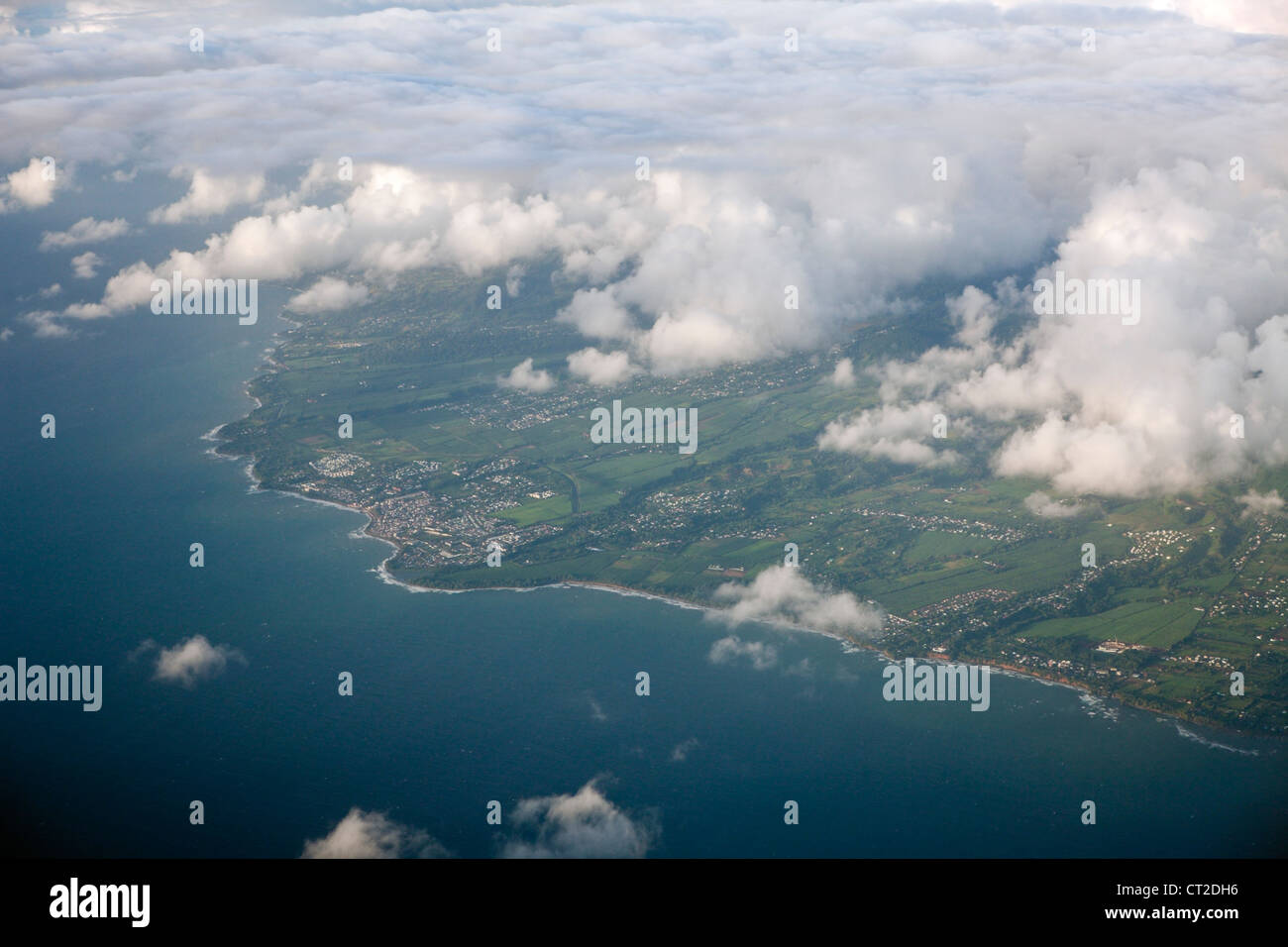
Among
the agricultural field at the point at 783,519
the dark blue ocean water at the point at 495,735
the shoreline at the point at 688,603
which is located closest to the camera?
the dark blue ocean water at the point at 495,735

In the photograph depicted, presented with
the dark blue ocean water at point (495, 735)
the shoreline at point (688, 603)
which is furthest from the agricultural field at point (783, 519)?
the dark blue ocean water at point (495, 735)

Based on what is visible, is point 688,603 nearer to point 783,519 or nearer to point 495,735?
point 783,519

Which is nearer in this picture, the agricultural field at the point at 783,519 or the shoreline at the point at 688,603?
the shoreline at the point at 688,603

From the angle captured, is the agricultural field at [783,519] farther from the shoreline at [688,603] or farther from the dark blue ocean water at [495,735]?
the dark blue ocean water at [495,735]

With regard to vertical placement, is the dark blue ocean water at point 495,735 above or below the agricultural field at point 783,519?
below

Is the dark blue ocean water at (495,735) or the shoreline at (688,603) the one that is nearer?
the dark blue ocean water at (495,735)

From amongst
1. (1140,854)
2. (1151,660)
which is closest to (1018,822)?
(1140,854)

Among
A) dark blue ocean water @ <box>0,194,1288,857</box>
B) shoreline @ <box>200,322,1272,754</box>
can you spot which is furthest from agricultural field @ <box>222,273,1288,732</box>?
dark blue ocean water @ <box>0,194,1288,857</box>

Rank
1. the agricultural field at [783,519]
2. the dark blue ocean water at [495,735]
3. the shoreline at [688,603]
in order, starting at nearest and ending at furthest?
1. the dark blue ocean water at [495,735]
2. the shoreline at [688,603]
3. the agricultural field at [783,519]

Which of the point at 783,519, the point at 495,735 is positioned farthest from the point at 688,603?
the point at 495,735
